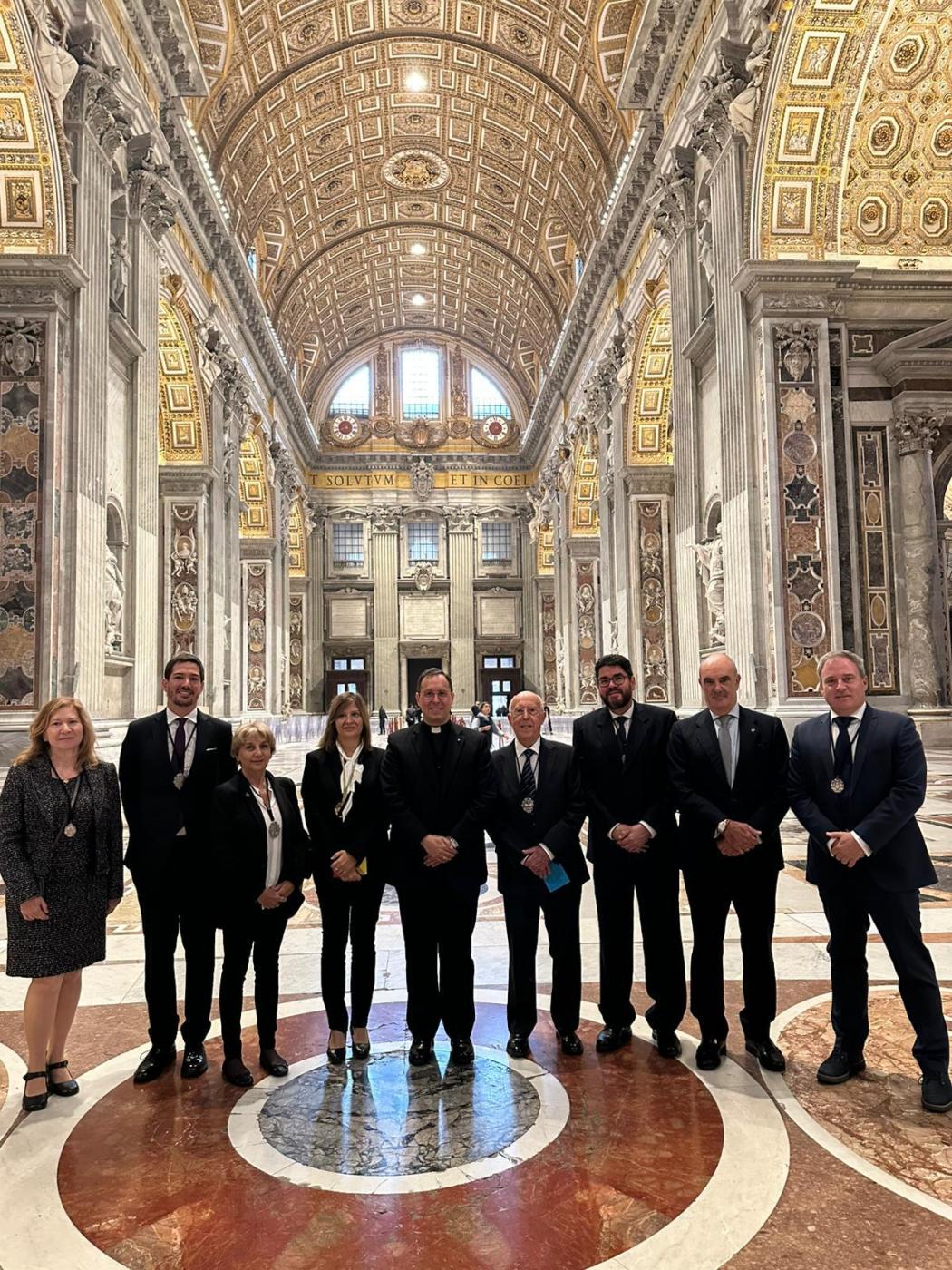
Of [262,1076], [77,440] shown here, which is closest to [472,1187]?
[262,1076]

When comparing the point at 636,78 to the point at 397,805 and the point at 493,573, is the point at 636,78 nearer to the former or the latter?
the point at 397,805

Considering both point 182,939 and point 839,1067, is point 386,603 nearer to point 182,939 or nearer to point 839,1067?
point 182,939

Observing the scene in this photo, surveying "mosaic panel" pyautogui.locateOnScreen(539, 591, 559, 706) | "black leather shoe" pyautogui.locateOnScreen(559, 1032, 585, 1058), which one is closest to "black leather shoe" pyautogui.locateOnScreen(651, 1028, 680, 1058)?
"black leather shoe" pyautogui.locateOnScreen(559, 1032, 585, 1058)

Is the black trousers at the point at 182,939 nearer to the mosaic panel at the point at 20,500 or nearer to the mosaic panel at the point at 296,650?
the mosaic panel at the point at 20,500

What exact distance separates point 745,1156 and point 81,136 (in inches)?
495

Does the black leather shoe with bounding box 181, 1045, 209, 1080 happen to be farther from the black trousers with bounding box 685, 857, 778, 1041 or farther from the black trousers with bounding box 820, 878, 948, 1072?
the black trousers with bounding box 820, 878, 948, 1072

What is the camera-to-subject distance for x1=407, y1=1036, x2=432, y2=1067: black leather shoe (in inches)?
135

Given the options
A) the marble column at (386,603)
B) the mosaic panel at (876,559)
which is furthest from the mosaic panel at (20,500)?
the marble column at (386,603)

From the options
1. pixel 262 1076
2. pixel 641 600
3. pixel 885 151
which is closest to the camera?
pixel 262 1076

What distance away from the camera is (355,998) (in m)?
3.55

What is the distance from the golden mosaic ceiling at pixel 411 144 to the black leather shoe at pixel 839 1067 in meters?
18.8

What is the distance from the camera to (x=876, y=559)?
1195 cm

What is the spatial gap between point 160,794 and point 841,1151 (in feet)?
8.78

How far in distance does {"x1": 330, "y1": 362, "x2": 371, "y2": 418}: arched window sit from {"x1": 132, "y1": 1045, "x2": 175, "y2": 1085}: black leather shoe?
36.9 m
